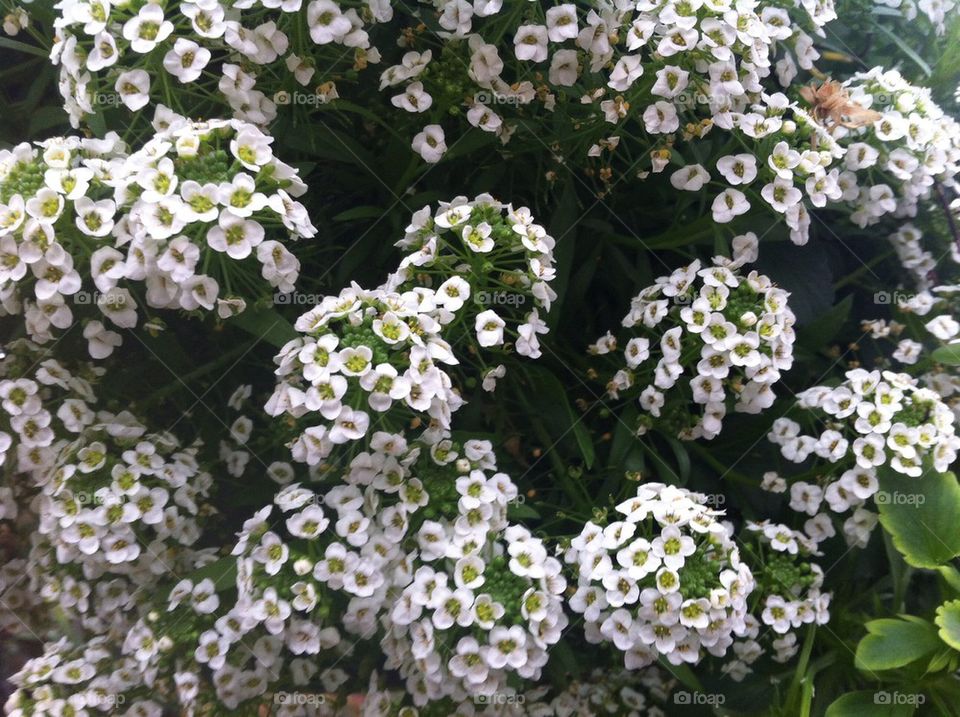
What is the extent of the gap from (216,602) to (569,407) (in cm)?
97

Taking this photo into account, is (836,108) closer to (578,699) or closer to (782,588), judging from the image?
(782,588)

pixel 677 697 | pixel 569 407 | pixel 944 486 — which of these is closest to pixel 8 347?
pixel 569 407

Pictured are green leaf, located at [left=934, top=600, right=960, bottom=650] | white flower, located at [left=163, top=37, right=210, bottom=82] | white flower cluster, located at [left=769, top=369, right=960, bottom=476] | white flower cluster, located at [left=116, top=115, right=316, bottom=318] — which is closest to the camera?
white flower cluster, located at [left=116, top=115, right=316, bottom=318]

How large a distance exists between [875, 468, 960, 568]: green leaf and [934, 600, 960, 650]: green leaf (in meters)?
0.12

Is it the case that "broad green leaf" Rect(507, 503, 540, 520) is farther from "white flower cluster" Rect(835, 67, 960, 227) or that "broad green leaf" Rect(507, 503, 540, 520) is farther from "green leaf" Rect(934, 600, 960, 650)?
"white flower cluster" Rect(835, 67, 960, 227)

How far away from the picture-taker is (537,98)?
Answer: 1839 mm

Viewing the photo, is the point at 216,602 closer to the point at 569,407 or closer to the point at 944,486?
the point at 569,407

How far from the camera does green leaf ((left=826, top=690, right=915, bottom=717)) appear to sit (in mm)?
1789

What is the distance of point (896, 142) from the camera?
6.40 ft

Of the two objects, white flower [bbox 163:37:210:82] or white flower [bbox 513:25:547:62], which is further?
white flower [bbox 513:25:547:62]

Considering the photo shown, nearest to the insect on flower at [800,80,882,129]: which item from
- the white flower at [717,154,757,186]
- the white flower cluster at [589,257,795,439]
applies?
the white flower at [717,154,757,186]

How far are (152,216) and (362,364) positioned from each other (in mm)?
448

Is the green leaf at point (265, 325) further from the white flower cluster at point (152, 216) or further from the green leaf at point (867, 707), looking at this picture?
the green leaf at point (867, 707)

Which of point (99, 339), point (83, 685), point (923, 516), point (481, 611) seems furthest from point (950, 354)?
point (83, 685)
